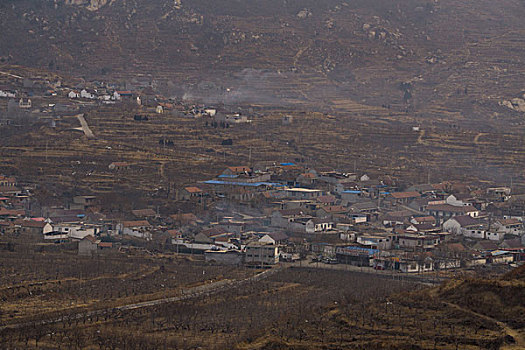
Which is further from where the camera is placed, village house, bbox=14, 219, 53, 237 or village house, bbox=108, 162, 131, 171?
village house, bbox=108, 162, 131, 171

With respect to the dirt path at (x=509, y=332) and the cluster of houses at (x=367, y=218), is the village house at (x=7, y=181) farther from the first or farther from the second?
the dirt path at (x=509, y=332)

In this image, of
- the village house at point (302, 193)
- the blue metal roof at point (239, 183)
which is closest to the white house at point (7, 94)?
the blue metal roof at point (239, 183)

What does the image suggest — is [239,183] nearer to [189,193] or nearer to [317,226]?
[189,193]

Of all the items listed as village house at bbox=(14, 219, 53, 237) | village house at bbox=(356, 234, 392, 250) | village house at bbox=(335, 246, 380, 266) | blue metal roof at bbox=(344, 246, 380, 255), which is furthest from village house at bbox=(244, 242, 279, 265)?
village house at bbox=(14, 219, 53, 237)

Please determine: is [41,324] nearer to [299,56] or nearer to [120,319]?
[120,319]

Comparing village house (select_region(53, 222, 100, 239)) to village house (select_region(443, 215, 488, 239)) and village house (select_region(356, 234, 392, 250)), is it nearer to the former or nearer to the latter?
village house (select_region(356, 234, 392, 250))

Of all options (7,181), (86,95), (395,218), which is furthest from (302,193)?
(86,95)

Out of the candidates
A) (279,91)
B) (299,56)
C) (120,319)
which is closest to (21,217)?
(120,319)
